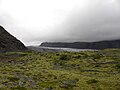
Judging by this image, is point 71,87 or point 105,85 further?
point 105,85

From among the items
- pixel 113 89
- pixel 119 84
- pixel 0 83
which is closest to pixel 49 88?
pixel 0 83

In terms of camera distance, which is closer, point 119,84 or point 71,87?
point 71,87

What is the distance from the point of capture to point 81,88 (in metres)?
47.0

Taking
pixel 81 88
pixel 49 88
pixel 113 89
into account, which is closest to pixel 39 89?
pixel 49 88

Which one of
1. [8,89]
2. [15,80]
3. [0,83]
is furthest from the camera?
[15,80]

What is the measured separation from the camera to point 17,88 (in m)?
42.2

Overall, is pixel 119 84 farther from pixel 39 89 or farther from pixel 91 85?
pixel 39 89

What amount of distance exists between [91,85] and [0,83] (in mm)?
19001

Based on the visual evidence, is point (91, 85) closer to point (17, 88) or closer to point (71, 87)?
point (71, 87)

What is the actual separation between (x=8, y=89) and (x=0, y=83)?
4769mm

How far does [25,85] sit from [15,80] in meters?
6.01

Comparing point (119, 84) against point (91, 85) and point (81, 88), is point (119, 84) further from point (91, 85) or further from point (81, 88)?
point (81, 88)

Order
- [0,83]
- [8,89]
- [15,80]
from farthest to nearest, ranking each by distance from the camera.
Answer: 1. [15,80]
2. [0,83]
3. [8,89]

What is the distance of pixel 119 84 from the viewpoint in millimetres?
51438
